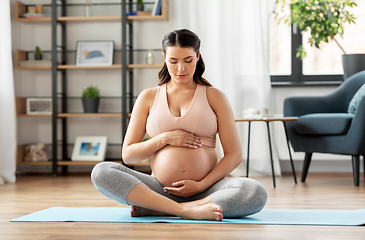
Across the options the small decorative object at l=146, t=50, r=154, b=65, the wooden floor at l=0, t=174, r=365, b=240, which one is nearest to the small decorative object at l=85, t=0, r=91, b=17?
the small decorative object at l=146, t=50, r=154, b=65

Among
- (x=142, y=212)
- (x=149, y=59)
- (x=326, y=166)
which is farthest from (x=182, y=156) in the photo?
(x=326, y=166)

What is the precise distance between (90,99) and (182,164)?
222cm

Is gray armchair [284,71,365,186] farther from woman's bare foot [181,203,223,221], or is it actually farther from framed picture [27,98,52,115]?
framed picture [27,98,52,115]

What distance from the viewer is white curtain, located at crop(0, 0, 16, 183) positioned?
3.40 m

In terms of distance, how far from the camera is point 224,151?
5.79 ft

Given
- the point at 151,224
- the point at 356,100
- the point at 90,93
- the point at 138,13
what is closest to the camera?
the point at 151,224

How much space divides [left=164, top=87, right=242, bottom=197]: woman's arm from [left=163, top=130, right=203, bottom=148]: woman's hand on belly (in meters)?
0.12

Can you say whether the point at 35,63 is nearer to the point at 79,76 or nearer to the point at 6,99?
the point at 79,76

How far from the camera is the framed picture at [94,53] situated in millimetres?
3844

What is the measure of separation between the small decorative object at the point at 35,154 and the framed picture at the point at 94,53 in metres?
0.79

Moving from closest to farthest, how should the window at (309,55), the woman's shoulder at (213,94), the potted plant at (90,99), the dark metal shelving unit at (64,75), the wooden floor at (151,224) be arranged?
the wooden floor at (151,224)
the woman's shoulder at (213,94)
the dark metal shelving unit at (64,75)
the potted plant at (90,99)
the window at (309,55)

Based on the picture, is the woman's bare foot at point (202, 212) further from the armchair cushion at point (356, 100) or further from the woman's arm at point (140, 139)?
the armchair cushion at point (356, 100)

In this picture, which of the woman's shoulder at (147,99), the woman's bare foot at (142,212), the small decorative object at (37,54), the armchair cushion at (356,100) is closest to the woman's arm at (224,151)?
the woman's bare foot at (142,212)

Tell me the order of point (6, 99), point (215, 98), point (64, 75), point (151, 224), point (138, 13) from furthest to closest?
point (64, 75), point (138, 13), point (6, 99), point (215, 98), point (151, 224)
